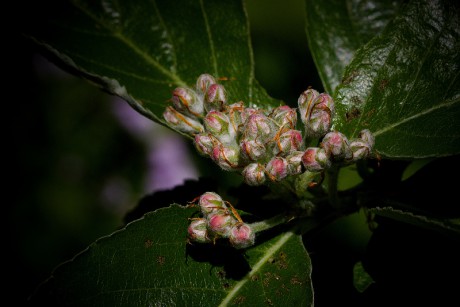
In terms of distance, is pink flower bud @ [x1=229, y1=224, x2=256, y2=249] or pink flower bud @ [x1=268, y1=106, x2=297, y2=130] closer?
pink flower bud @ [x1=229, y1=224, x2=256, y2=249]

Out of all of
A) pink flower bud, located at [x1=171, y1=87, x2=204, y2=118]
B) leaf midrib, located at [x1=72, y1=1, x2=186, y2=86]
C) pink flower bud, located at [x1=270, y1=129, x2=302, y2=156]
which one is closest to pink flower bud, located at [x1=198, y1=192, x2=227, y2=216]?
pink flower bud, located at [x1=270, y1=129, x2=302, y2=156]

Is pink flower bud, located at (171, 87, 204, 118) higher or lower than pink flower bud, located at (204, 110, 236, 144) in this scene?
higher

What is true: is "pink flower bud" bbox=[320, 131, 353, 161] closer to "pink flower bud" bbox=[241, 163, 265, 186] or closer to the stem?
the stem

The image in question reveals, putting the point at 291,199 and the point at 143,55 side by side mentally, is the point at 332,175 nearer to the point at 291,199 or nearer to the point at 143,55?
the point at 291,199

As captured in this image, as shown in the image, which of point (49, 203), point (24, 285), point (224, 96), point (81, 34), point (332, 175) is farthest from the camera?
point (49, 203)

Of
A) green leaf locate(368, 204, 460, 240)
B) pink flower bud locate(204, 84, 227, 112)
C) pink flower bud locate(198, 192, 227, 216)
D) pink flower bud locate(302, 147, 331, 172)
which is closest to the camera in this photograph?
green leaf locate(368, 204, 460, 240)

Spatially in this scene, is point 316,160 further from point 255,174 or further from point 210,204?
point 210,204

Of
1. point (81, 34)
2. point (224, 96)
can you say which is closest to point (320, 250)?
point (224, 96)
